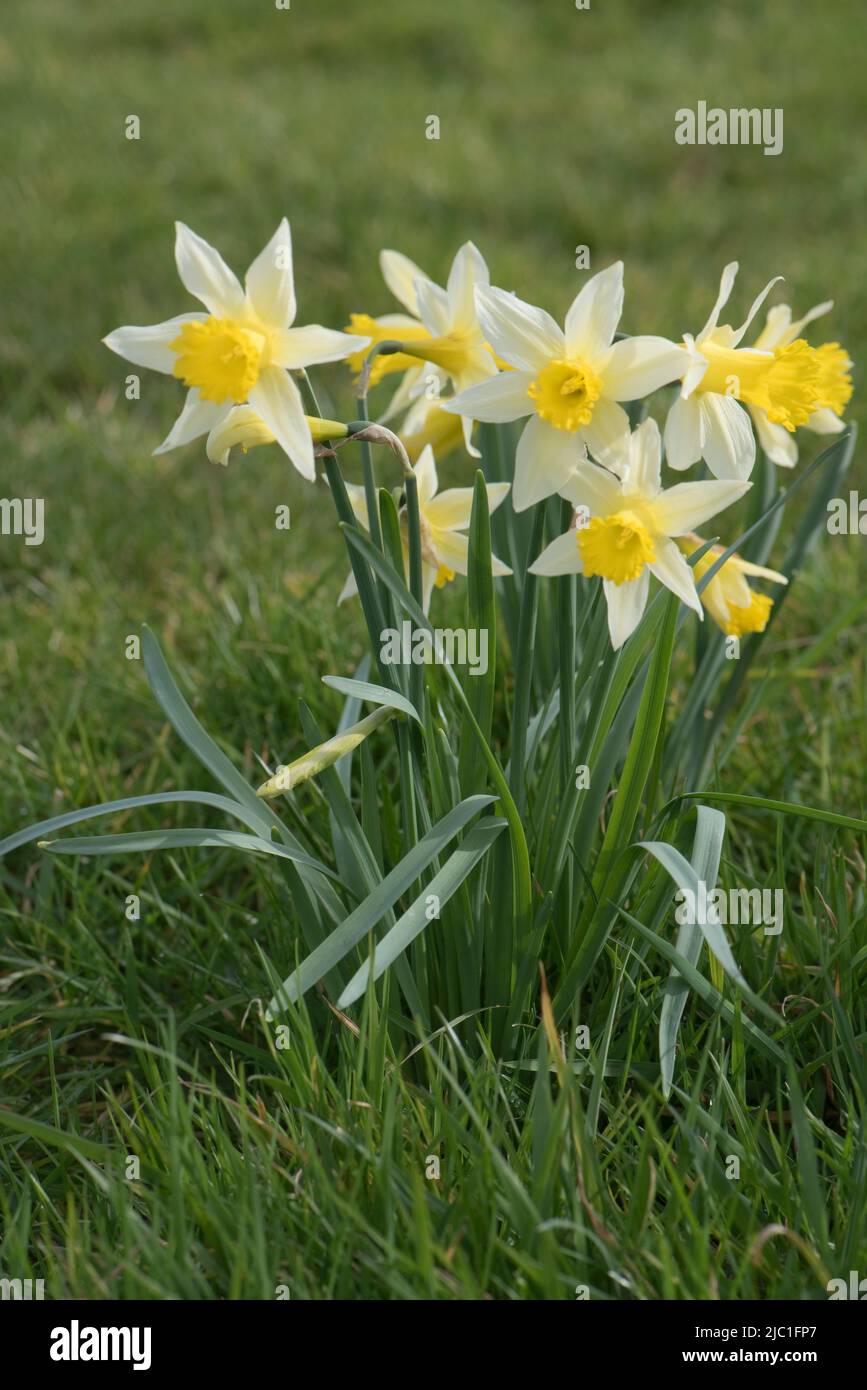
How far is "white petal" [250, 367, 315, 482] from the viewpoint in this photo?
1252mm

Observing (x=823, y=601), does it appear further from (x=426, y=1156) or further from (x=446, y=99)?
(x=446, y=99)

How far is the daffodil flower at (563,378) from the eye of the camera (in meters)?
1.27

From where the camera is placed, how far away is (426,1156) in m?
1.38

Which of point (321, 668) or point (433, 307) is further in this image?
point (321, 668)

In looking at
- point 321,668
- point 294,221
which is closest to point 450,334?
point 321,668

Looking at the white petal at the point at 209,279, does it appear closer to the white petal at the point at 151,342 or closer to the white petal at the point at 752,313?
the white petal at the point at 151,342

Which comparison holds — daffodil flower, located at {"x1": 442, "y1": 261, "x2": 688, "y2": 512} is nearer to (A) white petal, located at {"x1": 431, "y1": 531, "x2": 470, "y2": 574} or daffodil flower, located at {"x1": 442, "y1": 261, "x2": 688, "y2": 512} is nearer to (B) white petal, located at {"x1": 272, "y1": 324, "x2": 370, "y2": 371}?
(B) white petal, located at {"x1": 272, "y1": 324, "x2": 370, "y2": 371}

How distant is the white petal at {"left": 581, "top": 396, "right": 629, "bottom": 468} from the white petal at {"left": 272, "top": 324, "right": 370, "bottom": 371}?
0.26 m

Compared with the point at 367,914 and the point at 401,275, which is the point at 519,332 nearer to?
the point at 401,275

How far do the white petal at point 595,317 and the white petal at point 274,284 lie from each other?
0.29 m

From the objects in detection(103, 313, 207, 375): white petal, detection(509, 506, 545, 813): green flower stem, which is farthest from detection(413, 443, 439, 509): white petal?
detection(103, 313, 207, 375): white petal

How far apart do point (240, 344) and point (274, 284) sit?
8 cm

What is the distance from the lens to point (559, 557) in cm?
134

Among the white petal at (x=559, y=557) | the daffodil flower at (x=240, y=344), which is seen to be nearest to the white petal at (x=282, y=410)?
the daffodil flower at (x=240, y=344)
